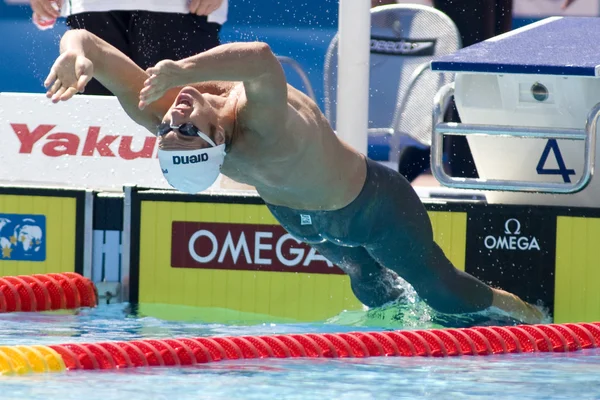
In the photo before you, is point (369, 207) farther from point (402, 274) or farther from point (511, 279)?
point (511, 279)

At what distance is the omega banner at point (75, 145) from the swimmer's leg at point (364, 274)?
1.08 metres

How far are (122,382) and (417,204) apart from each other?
1.71 metres

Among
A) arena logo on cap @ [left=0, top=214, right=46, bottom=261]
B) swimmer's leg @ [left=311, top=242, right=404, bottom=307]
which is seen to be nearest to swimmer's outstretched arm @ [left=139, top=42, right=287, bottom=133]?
swimmer's leg @ [left=311, top=242, right=404, bottom=307]

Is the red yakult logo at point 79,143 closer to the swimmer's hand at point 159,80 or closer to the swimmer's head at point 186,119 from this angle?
the swimmer's head at point 186,119

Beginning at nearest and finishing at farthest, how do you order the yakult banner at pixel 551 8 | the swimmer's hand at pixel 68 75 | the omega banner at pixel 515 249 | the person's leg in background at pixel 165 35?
the swimmer's hand at pixel 68 75
the omega banner at pixel 515 249
the person's leg in background at pixel 165 35
the yakult banner at pixel 551 8

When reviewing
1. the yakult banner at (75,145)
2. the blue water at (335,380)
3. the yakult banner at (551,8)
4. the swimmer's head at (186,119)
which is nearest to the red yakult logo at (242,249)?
the yakult banner at (75,145)

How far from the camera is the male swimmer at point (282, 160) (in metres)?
4.25

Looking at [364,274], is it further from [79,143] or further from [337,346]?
[79,143]

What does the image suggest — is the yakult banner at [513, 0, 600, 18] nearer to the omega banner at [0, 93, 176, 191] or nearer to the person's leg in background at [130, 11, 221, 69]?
the person's leg in background at [130, 11, 221, 69]

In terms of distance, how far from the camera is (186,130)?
14.4ft

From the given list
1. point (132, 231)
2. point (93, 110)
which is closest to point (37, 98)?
point (93, 110)

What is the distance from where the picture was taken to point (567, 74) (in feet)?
17.6

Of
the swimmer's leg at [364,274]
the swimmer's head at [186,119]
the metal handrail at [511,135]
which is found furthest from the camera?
the swimmer's leg at [364,274]

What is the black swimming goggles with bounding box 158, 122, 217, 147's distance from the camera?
4383mm
